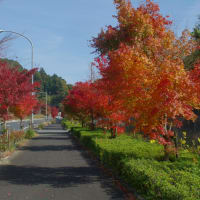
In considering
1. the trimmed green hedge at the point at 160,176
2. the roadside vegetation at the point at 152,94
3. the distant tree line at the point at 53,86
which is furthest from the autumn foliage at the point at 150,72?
the distant tree line at the point at 53,86

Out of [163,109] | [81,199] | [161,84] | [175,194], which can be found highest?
[161,84]

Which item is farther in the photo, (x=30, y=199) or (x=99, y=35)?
(x=99, y=35)

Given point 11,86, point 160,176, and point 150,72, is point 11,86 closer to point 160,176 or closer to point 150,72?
point 150,72

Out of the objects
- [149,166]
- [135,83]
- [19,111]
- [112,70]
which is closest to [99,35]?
[112,70]

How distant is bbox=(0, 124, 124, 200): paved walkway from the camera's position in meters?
7.44

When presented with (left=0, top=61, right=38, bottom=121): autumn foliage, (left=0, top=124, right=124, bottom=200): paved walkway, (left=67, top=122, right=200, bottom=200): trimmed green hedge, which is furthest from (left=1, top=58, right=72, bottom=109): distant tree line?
(left=67, top=122, right=200, bottom=200): trimmed green hedge

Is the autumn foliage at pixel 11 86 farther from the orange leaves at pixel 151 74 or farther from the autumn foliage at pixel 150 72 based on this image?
the orange leaves at pixel 151 74

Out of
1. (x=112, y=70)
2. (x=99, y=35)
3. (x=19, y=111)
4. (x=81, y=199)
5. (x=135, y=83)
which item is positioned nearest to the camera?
(x=81, y=199)

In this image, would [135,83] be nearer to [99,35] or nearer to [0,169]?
[99,35]

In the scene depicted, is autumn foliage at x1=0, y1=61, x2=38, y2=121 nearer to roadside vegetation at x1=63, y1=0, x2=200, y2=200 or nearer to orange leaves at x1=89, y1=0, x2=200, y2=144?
roadside vegetation at x1=63, y1=0, x2=200, y2=200

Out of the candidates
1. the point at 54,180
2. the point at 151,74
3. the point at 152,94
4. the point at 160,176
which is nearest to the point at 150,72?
the point at 151,74

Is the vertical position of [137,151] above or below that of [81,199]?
above

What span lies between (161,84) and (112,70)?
2.16 meters

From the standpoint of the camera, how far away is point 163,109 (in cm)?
797
